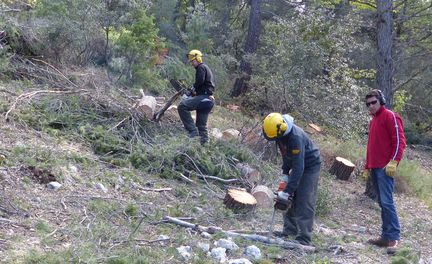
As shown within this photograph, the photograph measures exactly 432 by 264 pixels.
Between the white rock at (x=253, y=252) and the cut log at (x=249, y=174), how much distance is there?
129 inches

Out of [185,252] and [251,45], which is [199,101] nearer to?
[185,252]

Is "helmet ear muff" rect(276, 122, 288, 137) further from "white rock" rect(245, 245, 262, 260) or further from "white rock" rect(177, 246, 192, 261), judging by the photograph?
"white rock" rect(177, 246, 192, 261)

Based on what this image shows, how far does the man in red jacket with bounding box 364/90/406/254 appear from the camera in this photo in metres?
6.93

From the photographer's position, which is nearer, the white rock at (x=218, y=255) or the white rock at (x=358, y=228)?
the white rock at (x=218, y=255)

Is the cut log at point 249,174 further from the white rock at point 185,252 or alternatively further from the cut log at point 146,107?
the white rock at point 185,252

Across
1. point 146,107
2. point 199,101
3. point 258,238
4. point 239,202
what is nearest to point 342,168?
point 199,101

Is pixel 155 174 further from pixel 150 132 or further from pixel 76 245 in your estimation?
pixel 76 245

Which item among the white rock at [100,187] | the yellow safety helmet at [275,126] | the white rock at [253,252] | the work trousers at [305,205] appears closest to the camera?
the white rock at [253,252]

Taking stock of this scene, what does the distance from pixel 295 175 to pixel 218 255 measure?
137 cm

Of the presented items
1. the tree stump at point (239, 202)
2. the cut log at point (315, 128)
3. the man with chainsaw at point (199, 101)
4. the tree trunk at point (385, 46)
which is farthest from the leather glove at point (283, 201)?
the cut log at point (315, 128)

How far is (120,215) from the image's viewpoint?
21.3 ft

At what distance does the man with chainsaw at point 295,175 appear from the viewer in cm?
637

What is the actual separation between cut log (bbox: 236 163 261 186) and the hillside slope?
19cm

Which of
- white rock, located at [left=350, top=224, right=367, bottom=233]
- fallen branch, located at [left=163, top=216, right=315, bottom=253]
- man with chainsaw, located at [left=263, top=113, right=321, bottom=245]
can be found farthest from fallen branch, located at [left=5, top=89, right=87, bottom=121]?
white rock, located at [left=350, top=224, right=367, bottom=233]
